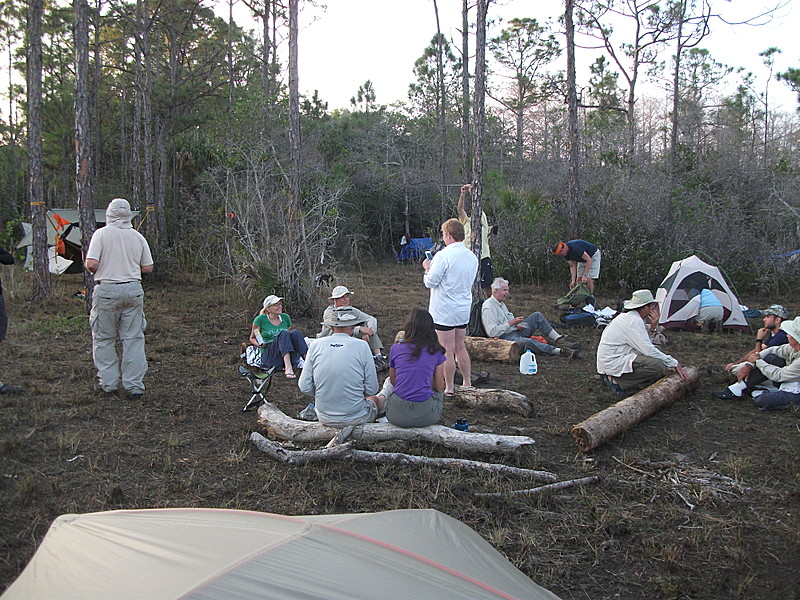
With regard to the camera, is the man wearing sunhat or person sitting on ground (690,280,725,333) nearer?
the man wearing sunhat

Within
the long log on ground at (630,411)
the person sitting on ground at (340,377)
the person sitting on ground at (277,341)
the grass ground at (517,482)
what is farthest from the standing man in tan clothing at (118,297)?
the long log on ground at (630,411)

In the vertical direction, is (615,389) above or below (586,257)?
below

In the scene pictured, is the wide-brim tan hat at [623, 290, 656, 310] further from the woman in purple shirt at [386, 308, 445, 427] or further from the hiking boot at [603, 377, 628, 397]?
the woman in purple shirt at [386, 308, 445, 427]

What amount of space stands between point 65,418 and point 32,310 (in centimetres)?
601

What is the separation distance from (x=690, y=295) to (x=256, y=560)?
381 inches

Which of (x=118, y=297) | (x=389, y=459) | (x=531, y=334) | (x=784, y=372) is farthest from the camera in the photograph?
(x=531, y=334)

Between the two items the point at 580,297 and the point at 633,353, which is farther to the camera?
the point at 580,297

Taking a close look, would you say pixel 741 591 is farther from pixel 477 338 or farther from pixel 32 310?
pixel 32 310

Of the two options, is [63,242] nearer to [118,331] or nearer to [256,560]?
[118,331]

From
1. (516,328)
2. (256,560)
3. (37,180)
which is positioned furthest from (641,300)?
(37,180)

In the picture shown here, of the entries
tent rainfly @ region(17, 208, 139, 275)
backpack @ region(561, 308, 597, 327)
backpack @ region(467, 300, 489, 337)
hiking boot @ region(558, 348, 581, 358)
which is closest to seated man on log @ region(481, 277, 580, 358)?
hiking boot @ region(558, 348, 581, 358)

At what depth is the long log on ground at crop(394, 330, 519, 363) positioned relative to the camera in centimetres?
820

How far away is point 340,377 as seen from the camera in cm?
497

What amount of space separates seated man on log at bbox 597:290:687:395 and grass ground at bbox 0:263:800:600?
29cm
